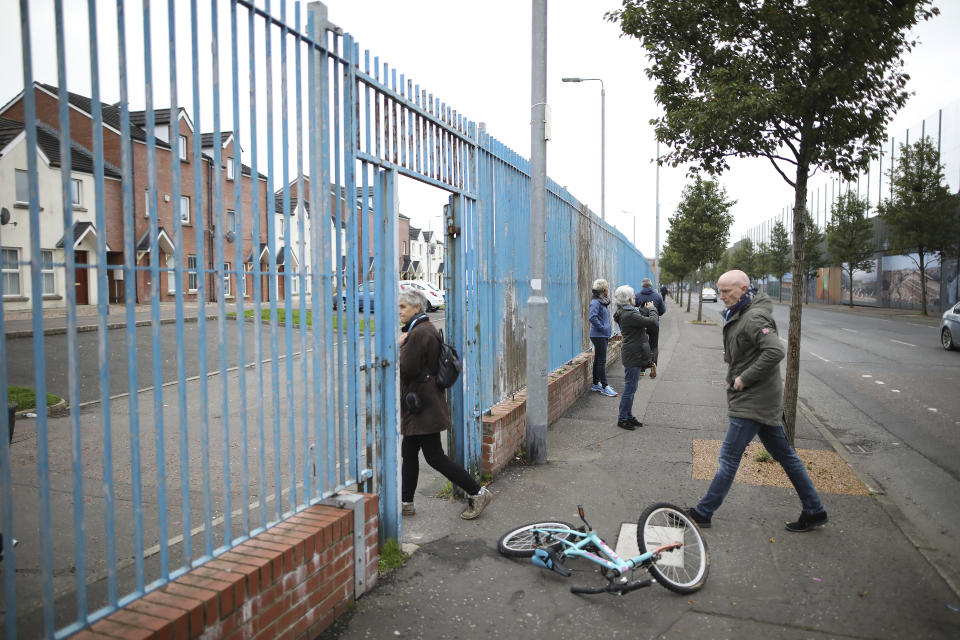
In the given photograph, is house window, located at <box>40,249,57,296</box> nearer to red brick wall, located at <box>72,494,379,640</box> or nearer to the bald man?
red brick wall, located at <box>72,494,379,640</box>

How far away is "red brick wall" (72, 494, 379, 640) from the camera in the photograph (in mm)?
2342

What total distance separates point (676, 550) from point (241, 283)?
2914 mm

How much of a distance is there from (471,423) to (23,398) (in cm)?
701

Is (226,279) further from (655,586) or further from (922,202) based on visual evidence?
(922,202)

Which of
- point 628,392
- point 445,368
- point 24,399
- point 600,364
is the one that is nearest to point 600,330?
point 600,364

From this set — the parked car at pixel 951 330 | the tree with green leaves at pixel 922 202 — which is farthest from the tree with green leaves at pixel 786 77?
the tree with green leaves at pixel 922 202

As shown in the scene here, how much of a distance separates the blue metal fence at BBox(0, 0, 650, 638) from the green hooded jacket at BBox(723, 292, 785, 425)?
2.05m

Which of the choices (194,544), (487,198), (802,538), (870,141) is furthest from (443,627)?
(870,141)

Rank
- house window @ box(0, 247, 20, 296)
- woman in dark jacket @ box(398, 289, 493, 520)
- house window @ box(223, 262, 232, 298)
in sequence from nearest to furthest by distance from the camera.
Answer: house window @ box(0, 247, 20, 296)
house window @ box(223, 262, 232, 298)
woman in dark jacket @ box(398, 289, 493, 520)

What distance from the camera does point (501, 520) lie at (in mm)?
4824

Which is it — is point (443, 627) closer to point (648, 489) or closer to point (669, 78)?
point (648, 489)

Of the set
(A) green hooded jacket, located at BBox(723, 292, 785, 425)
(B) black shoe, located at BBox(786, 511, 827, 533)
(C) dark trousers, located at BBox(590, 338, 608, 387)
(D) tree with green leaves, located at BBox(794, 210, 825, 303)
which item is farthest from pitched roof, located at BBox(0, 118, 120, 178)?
(D) tree with green leaves, located at BBox(794, 210, 825, 303)

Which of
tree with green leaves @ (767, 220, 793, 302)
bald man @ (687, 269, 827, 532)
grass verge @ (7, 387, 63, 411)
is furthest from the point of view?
tree with green leaves @ (767, 220, 793, 302)

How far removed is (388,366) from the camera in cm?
402
